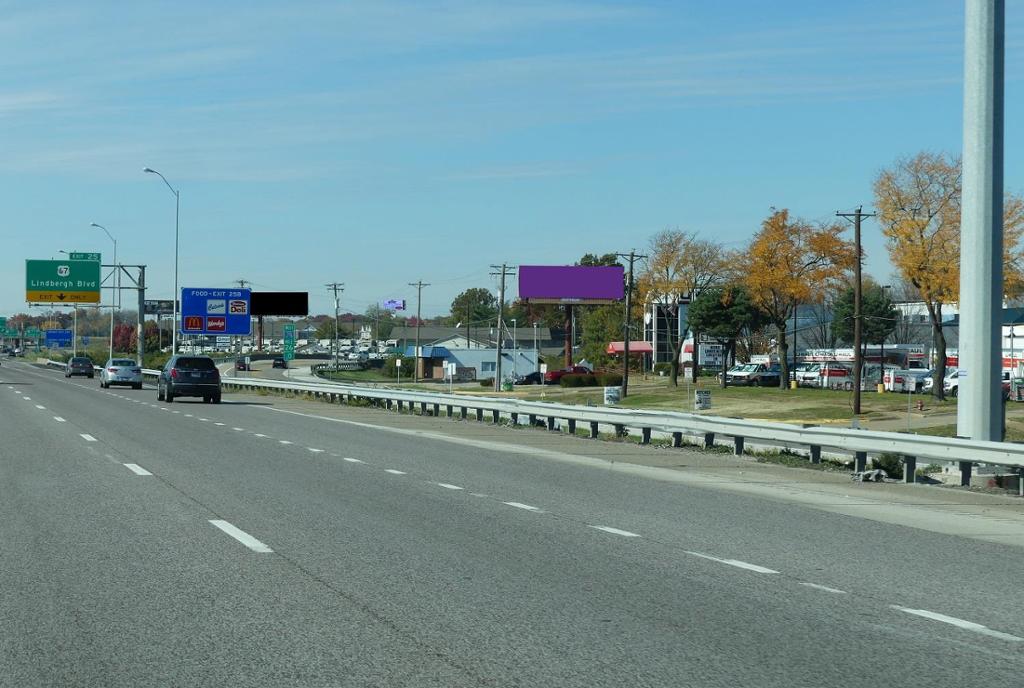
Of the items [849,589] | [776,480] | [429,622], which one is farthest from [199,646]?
[776,480]

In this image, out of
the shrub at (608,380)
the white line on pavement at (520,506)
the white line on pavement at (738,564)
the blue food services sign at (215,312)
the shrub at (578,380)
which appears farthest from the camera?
the shrub at (578,380)

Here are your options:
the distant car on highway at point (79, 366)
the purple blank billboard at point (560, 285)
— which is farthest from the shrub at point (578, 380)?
the distant car on highway at point (79, 366)

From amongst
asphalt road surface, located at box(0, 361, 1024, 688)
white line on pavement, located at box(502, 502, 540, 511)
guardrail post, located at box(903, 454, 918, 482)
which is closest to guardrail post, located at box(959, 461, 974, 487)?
guardrail post, located at box(903, 454, 918, 482)

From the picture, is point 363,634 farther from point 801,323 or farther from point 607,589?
point 801,323

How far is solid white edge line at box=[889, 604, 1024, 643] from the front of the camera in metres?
7.50

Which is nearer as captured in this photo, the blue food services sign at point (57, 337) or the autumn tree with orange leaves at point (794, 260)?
the autumn tree with orange leaves at point (794, 260)

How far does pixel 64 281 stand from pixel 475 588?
240 feet

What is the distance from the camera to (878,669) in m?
6.65

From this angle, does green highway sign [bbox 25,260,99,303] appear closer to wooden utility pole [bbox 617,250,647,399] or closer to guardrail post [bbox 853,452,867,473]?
wooden utility pole [bbox 617,250,647,399]

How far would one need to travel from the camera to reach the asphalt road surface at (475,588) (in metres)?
6.61

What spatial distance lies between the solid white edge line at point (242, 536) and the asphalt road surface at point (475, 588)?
6cm

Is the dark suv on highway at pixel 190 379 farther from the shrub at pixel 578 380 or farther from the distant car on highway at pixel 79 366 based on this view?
the shrub at pixel 578 380

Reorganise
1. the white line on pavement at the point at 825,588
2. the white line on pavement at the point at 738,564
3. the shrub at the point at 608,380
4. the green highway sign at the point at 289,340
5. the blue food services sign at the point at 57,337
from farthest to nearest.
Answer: the blue food services sign at the point at 57,337 < the green highway sign at the point at 289,340 < the shrub at the point at 608,380 < the white line on pavement at the point at 738,564 < the white line on pavement at the point at 825,588

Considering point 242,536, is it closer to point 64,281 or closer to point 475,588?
point 475,588
